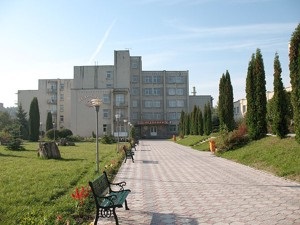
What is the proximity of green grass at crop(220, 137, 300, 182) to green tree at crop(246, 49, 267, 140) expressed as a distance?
39.5 inches

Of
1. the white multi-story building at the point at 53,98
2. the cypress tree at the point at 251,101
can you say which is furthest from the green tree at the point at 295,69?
the white multi-story building at the point at 53,98

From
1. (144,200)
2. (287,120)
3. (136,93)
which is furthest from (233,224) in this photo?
(136,93)

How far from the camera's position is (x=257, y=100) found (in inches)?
872

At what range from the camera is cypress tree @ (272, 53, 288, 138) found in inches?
733

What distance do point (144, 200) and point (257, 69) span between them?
15.6 meters

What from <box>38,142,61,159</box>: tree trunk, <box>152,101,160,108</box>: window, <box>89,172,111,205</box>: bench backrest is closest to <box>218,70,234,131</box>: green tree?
<box>38,142,61,159</box>: tree trunk

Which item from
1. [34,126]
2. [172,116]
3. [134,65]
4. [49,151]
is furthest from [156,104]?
[49,151]

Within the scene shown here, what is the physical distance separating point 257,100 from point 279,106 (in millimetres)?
3160

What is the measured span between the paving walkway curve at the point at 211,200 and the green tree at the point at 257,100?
8219mm

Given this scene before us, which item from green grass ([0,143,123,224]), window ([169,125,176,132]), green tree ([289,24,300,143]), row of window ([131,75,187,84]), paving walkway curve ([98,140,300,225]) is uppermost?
row of window ([131,75,187,84])

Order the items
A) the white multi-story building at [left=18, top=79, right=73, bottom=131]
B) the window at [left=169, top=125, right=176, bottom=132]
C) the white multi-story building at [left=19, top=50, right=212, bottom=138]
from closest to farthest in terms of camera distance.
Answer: the white multi-story building at [left=19, top=50, right=212, bottom=138]
the window at [left=169, top=125, right=176, bottom=132]
the white multi-story building at [left=18, top=79, right=73, bottom=131]

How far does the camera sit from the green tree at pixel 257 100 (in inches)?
855

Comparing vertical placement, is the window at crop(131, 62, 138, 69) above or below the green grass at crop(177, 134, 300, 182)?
above

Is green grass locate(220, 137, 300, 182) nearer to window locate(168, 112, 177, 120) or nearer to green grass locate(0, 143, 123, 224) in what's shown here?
green grass locate(0, 143, 123, 224)
